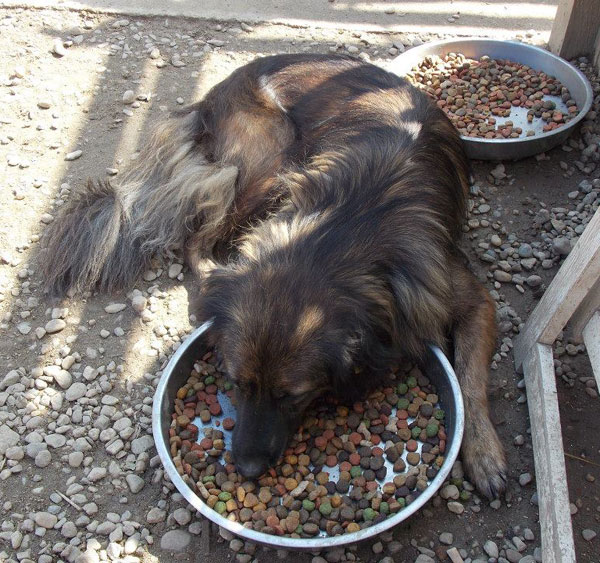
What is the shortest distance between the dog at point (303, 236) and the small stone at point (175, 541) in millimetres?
415

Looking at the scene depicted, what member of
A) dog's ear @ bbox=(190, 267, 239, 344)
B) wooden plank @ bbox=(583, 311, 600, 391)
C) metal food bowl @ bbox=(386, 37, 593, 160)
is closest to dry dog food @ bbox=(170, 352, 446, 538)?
dog's ear @ bbox=(190, 267, 239, 344)

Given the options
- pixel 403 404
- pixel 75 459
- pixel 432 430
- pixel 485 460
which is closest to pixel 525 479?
pixel 485 460

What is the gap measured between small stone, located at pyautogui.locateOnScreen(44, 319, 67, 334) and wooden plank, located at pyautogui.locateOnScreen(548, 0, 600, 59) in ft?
14.3

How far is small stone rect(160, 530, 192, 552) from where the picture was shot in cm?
287

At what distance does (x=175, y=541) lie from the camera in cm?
288

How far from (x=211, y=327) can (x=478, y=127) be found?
2.66 meters

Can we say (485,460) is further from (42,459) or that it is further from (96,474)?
(42,459)

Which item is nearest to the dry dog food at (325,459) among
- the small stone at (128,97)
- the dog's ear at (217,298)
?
the dog's ear at (217,298)

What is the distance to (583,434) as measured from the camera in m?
3.21

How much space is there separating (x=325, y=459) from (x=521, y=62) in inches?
146

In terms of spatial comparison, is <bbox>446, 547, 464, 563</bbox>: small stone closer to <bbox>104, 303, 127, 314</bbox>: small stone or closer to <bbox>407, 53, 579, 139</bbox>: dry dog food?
<bbox>104, 303, 127, 314</bbox>: small stone

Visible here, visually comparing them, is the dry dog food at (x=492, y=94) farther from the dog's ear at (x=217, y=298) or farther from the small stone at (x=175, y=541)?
the small stone at (x=175, y=541)

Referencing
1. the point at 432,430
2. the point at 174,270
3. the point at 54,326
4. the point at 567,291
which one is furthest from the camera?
the point at 174,270

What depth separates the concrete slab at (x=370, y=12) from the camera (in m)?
6.04
